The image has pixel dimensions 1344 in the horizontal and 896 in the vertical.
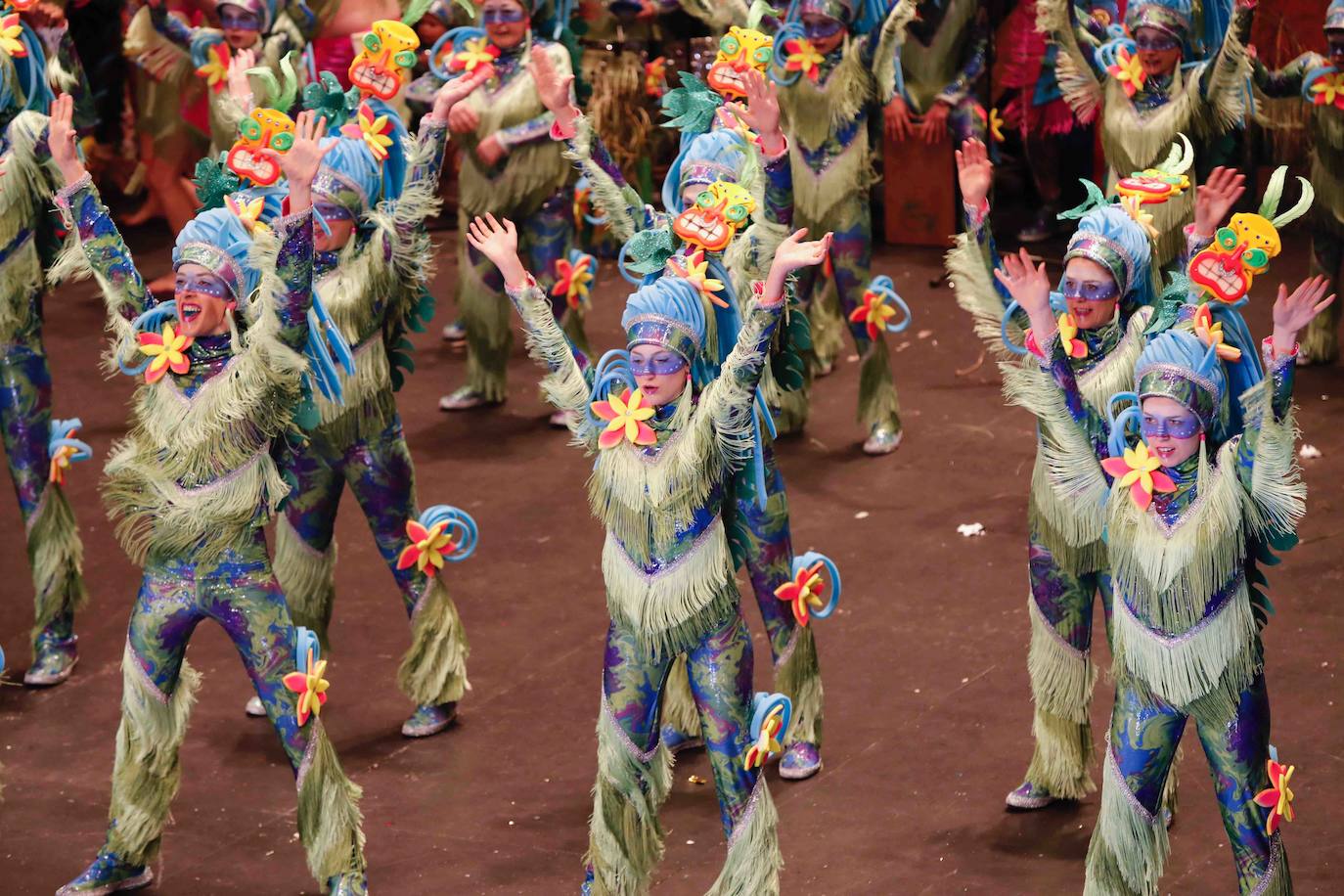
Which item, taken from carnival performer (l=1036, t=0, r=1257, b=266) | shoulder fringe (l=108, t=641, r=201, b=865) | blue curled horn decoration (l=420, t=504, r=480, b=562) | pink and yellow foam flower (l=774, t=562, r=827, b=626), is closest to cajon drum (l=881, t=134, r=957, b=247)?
carnival performer (l=1036, t=0, r=1257, b=266)

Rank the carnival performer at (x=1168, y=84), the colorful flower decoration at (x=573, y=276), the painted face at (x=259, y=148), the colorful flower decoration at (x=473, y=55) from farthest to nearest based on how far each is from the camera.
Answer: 1. the colorful flower decoration at (x=573, y=276)
2. the colorful flower decoration at (x=473, y=55)
3. the carnival performer at (x=1168, y=84)
4. the painted face at (x=259, y=148)

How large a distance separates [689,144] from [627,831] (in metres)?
1.94

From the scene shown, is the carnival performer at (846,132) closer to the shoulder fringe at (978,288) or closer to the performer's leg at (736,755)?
the shoulder fringe at (978,288)

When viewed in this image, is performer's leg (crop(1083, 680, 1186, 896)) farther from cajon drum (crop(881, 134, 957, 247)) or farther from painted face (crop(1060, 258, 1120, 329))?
cajon drum (crop(881, 134, 957, 247))

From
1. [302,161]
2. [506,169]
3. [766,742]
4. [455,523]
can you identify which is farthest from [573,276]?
[766,742]

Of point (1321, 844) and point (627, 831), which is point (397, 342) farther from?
point (1321, 844)

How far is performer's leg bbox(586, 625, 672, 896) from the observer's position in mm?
4270

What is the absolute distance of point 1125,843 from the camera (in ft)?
13.6

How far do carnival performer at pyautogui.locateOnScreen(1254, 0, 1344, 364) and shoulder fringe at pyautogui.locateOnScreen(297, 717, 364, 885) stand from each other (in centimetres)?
421

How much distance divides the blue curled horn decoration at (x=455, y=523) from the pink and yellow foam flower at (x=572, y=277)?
2186 mm

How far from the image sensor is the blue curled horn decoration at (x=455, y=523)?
5.45m

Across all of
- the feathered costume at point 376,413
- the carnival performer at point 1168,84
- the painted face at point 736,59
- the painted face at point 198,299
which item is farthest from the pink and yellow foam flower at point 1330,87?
the painted face at point 198,299

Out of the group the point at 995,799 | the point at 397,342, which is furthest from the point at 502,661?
the point at 995,799

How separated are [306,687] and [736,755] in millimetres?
994
